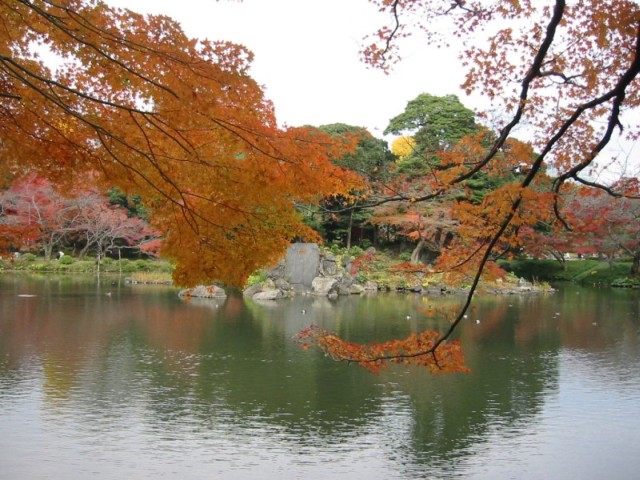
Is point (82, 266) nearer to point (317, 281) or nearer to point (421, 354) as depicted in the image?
point (317, 281)

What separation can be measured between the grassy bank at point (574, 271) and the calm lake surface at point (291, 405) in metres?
12.6

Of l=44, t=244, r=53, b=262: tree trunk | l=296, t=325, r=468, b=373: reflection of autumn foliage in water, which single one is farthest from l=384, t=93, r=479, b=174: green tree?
l=296, t=325, r=468, b=373: reflection of autumn foliage in water

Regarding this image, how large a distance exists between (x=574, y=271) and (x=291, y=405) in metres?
22.8

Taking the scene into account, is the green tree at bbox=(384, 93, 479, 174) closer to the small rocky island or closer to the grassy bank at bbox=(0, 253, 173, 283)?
the small rocky island

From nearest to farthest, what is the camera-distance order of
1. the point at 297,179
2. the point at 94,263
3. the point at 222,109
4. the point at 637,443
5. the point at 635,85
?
the point at 222,109, the point at 297,179, the point at 635,85, the point at 637,443, the point at 94,263

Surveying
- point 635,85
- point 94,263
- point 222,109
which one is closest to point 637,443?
point 635,85

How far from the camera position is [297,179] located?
3922mm

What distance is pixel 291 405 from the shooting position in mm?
6887

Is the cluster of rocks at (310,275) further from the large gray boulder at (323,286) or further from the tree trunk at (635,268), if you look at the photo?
the tree trunk at (635,268)

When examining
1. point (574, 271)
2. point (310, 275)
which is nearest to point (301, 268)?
point (310, 275)

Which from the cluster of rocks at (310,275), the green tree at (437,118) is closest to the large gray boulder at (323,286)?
the cluster of rocks at (310,275)

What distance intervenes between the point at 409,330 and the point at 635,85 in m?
7.77

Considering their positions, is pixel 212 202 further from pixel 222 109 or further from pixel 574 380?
pixel 574 380

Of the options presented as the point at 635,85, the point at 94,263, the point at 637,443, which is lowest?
the point at 637,443
